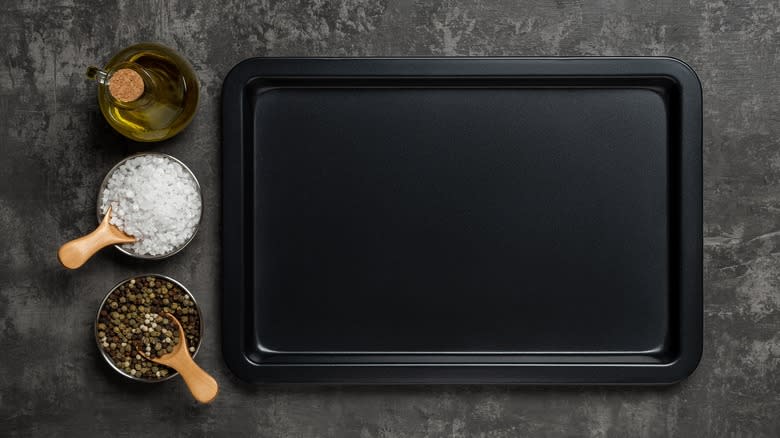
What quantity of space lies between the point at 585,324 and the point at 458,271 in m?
0.24

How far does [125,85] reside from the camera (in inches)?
31.2

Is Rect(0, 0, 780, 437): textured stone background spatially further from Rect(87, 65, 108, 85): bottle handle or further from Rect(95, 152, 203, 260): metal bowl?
Rect(87, 65, 108, 85): bottle handle

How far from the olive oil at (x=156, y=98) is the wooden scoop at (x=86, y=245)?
15cm

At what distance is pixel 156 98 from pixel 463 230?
53 cm

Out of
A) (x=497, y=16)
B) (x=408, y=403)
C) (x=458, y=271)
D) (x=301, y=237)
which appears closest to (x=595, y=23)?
(x=497, y=16)

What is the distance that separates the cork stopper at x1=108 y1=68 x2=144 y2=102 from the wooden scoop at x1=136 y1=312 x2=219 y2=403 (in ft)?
1.23

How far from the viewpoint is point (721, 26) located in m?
0.93

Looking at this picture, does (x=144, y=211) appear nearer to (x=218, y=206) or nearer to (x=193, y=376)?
(x=218, y=206)

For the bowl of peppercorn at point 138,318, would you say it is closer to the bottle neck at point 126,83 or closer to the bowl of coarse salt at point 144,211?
the bowl of coarse salt at point 144,211

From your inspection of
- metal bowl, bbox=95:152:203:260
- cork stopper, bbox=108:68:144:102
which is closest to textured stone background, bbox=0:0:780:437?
metal bowl, bbox=95:152:203:260

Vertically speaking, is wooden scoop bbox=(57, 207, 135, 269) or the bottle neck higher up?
the bottle neck

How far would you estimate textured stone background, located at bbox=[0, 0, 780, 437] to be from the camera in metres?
0.93

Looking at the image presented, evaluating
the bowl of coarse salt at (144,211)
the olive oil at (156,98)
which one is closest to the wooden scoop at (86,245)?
the bowl of coarse salt at (144,211)

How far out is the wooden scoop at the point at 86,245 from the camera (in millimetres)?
857
